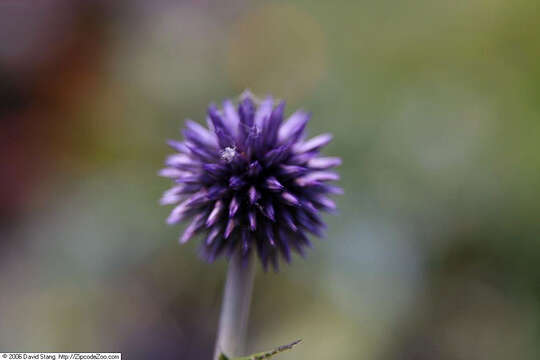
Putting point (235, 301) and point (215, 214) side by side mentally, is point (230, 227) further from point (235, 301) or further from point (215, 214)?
point (235, 301)

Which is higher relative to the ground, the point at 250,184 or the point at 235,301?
the point at 250,184

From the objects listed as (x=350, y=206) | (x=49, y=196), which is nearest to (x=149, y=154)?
(x=49, y=196)

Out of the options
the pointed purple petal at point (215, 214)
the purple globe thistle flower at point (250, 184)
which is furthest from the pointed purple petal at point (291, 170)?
the pointed purple petal at point (215, 214)

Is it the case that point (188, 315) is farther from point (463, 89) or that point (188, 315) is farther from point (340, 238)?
point (463, 89)

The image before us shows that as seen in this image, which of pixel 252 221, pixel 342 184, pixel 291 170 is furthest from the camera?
pixel 342 184

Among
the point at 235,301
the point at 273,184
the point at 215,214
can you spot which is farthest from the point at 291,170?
the point at 235,301

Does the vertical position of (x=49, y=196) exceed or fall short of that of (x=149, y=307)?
it exceeds it
